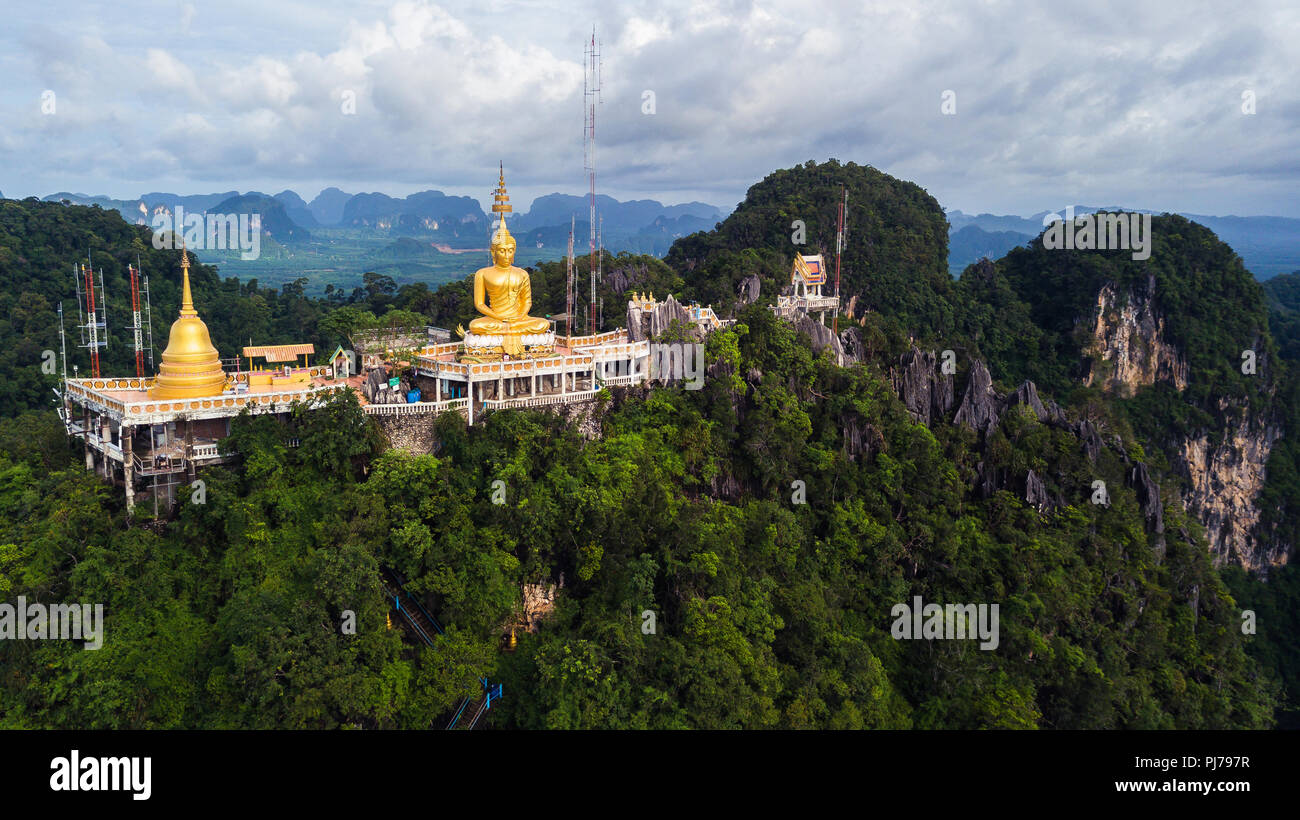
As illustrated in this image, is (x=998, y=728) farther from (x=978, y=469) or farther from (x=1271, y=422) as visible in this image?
(x=1271, y=422)

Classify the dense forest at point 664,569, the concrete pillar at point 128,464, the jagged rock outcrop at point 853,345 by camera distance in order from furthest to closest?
1. the jagged rock outcrop at point 853,345
2. the concrete pillar at point 128,464
3. the dense forest at point 664,569

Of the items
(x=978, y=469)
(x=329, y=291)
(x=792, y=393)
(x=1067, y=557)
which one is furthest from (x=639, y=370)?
(x=329, y=291)

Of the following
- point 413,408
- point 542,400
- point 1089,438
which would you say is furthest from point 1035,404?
point 413,408

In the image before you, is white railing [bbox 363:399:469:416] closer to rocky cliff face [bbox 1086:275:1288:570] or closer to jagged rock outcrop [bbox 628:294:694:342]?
jagged rock outcrop [bbox 628:294:694:342]

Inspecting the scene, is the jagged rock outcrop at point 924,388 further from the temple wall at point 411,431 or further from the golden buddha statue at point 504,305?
the temple wall at point 411,431

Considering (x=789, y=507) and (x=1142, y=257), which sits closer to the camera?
(x=789, y=507)

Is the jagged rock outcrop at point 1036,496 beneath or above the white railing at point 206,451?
→ beneath

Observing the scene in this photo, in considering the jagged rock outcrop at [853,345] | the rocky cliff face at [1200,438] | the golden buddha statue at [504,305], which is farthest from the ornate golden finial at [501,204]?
the rocky cliff face at [1200,438]
